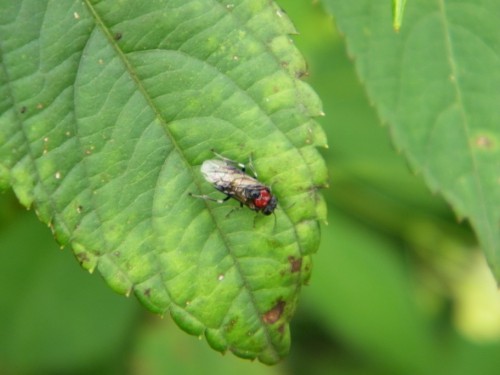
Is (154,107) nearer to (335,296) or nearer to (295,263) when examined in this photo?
(295,263)

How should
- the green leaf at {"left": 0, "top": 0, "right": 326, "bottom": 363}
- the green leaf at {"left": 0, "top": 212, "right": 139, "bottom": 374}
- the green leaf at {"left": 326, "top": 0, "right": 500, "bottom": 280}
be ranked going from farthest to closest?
1. the green leaf at {"left": 0, "top": 212, "right": 139, "bottom": 374}
2. the green leaf at {"left": 326, "top": 0, "right": 500, "bottom": 280}
3. the green leaf at {"left": 0, "top": 0, "right": 326, "bottom": 363}

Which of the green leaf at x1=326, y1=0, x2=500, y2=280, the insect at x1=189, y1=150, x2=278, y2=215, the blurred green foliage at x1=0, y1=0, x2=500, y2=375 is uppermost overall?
the insect at x1=189, y1=150, x2=278, y2=215

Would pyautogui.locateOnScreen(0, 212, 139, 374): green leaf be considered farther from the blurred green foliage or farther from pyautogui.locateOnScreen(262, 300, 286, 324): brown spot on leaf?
pyautogui.locateOnScreen(262, 300, 286, 324): brown spot on leaf

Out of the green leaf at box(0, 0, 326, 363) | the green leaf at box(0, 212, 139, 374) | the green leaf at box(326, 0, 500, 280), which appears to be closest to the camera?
the green leaf at box(0, 0, 326, 363)

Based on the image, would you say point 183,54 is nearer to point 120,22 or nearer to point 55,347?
point 120,22

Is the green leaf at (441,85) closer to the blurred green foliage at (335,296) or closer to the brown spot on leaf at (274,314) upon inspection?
the brown spot on leaf at (274,314)

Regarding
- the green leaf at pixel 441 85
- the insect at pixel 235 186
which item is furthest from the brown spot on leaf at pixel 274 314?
the green leaf at pixel 441 85

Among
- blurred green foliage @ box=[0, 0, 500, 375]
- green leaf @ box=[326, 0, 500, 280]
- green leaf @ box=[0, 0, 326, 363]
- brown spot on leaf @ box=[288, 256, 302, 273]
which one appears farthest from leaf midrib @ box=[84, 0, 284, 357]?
blurred green foliage @ box=[0, 0, 500, 375]

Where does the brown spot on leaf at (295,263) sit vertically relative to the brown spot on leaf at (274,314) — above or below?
above
